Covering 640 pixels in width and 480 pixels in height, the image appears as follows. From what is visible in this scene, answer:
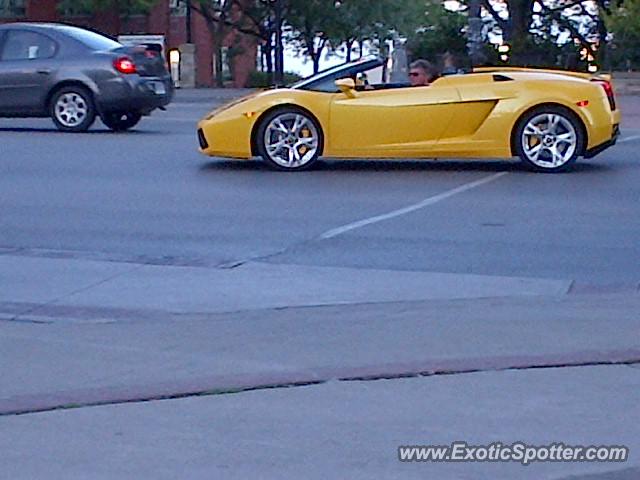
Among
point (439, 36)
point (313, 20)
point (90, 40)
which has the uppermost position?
point (90, 40)

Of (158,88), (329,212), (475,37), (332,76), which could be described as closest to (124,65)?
(158,88)

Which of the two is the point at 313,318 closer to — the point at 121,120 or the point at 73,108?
the point at 73,108

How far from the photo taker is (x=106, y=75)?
19.3 m

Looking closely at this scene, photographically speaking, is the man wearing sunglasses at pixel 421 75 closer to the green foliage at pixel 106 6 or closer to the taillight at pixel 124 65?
the taillight at pixel 124 65

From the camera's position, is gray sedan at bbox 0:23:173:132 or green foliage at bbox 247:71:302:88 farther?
green foliage at bbox 247:71:302:88

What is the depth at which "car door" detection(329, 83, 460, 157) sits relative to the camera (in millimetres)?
14672

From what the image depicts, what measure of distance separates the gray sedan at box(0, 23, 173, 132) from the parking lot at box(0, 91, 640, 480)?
447cm

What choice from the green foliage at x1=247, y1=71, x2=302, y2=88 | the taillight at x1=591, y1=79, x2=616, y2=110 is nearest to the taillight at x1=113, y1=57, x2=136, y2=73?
the taillight at x1=591, y1=79, x2=616, y2=110

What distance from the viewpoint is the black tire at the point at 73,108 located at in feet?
63.7

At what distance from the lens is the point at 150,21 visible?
5316 centimetres

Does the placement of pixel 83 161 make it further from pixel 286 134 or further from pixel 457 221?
pixel 457 221

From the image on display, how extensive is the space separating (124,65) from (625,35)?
17541mm

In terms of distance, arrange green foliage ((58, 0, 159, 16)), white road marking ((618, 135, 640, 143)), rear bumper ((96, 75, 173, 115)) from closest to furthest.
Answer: white road marking ((618, 135, 640, 143))
rear bumper ((96, 75, 173, 115))
green foliage ((58, 0, 159, 16))

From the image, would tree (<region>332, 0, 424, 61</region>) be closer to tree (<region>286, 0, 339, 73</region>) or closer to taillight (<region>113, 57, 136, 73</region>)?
tree (<region>286, 0, 339, 73</region>)
